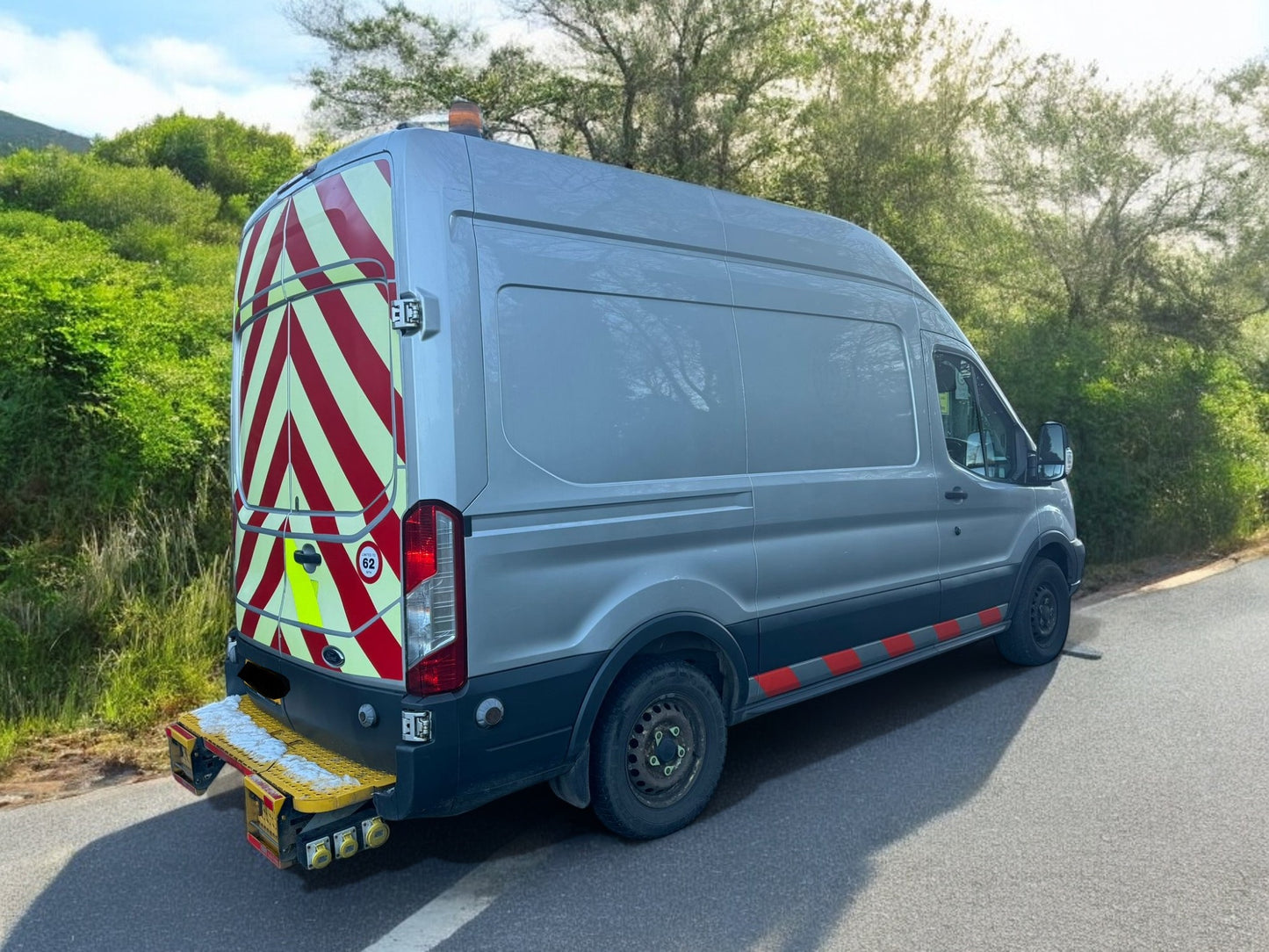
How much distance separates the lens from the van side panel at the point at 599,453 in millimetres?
3223

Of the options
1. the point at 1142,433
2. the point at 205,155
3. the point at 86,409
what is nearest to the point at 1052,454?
the point at 1142,433

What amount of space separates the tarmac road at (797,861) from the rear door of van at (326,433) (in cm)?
83

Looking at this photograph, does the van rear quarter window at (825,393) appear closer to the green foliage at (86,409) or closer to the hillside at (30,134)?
the green foliage at (86,409)

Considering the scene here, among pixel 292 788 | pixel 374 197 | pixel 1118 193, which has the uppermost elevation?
pixel 1118 193

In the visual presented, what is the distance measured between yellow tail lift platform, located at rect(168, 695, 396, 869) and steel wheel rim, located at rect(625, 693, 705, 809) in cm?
97

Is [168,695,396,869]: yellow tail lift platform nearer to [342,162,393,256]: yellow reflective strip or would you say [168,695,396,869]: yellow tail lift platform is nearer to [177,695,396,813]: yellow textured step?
[177,695,396,813]: yellow textured step

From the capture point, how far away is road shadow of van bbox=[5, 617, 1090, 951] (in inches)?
123

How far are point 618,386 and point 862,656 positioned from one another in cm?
194

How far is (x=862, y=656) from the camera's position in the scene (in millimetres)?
4637

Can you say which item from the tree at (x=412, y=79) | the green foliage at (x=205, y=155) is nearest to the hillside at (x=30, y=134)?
the green foliage at (x=205, y=155)

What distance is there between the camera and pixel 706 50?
39.1 ft

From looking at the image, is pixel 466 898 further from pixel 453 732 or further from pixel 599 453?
pixel 599 453

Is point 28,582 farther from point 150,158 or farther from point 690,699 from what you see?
point 150,158

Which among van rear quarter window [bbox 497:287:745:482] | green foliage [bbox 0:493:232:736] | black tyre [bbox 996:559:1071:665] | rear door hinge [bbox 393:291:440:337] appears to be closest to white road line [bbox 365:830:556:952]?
van rear quarter window [bbox 497:287:745:482]
